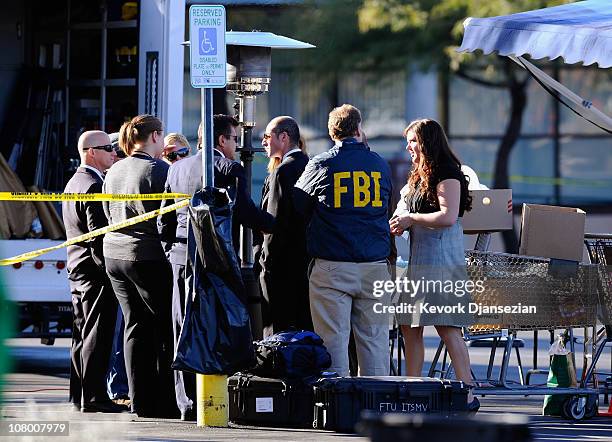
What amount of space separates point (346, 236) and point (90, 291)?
195 cm

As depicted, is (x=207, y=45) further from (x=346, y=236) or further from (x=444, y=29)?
(x=444, y=29)

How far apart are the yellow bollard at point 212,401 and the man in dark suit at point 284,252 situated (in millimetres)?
1028

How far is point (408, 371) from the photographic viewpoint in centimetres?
1044

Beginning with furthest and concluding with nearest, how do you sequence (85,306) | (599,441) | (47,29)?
(47,29)
(85,306)
(599,441)

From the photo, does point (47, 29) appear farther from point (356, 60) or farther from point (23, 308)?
point (356, 60)

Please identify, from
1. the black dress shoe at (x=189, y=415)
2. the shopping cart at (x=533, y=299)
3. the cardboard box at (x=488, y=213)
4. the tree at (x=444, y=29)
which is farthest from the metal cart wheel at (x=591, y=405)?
the tree at (x=444, y=29)

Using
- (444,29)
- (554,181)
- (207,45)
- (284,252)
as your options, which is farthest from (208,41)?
(554,181)

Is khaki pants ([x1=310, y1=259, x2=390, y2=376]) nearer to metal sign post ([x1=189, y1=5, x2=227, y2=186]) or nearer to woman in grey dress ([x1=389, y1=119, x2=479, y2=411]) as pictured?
woman in grey dress ([x1=389, y1=119, x2=479, y2=411])

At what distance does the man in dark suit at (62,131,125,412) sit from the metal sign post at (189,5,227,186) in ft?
4.16

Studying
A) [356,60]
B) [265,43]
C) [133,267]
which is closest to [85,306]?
[133,267]

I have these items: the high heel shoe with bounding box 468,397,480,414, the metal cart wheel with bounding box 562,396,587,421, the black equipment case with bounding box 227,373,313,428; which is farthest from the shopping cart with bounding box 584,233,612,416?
the black equipment case with bounding box 227,373,313,428

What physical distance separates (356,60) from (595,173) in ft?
14.9

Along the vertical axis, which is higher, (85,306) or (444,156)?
(444,156)

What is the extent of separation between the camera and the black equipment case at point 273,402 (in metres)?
9.66
